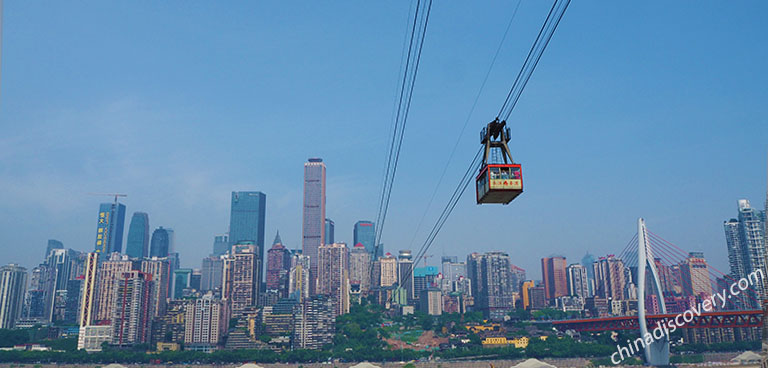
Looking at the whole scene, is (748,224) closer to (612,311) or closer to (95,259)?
(612,311)

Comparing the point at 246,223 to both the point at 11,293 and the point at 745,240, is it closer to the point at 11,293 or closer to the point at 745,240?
the point at 11,293

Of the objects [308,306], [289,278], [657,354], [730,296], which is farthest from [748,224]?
[289,278]

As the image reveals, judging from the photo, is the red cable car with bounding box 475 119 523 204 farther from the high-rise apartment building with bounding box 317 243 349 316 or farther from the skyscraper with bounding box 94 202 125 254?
the skyscraper with bounding box 94 202 125 254

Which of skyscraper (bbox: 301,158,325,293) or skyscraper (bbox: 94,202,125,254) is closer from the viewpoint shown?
skyscraper (bbox: 301,158,325,293)

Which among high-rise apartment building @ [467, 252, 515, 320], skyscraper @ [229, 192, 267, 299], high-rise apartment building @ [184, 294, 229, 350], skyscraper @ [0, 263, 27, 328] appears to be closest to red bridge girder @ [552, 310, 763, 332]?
high-rise apartment building @ [467, 252, 515, 320]

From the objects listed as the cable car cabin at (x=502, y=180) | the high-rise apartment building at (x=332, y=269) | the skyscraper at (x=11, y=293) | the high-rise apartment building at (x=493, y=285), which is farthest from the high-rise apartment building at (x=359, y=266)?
the cable car cabin at (x=502, y=180)

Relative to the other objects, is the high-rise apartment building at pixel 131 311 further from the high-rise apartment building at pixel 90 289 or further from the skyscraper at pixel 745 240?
the skyscraper at pixel 745 240
